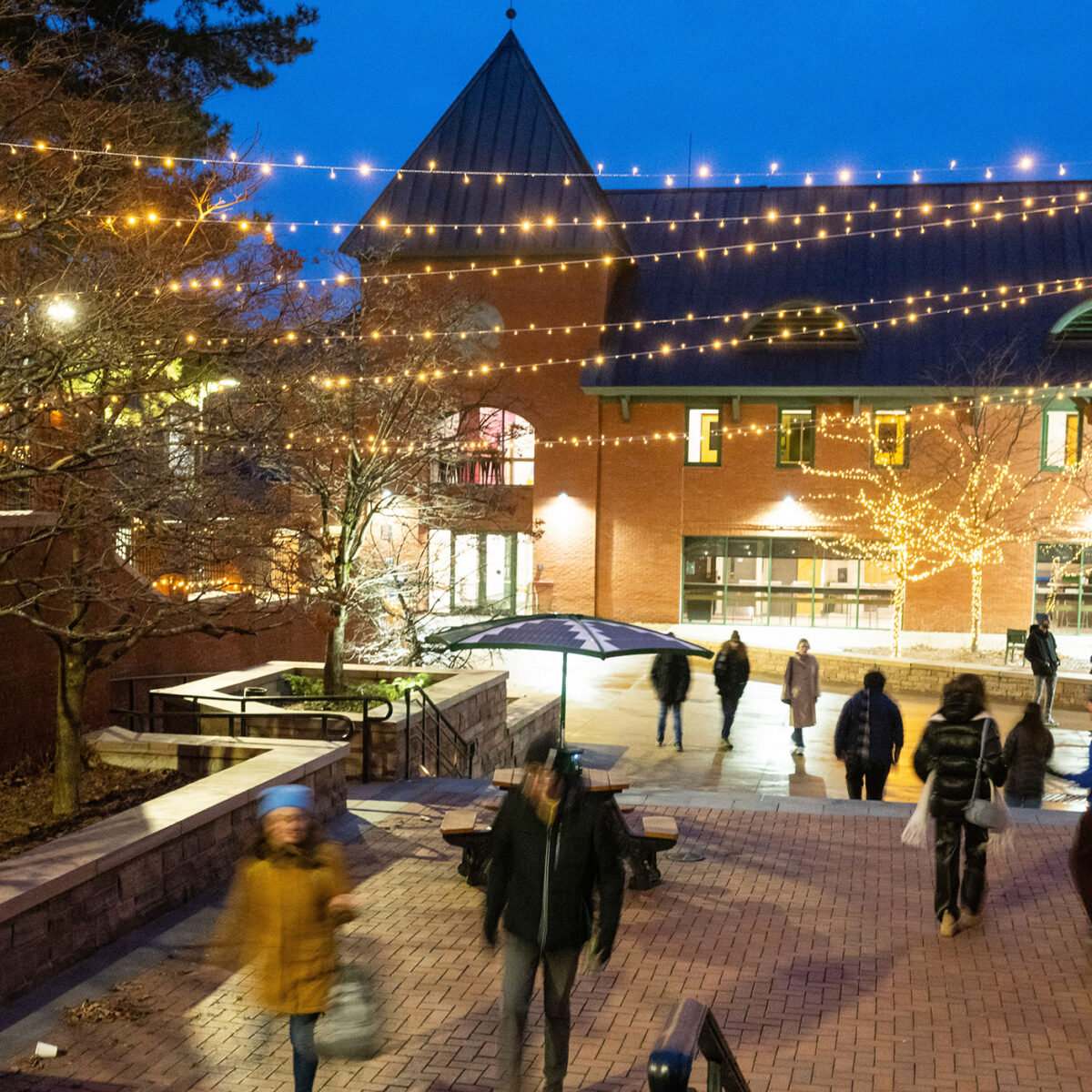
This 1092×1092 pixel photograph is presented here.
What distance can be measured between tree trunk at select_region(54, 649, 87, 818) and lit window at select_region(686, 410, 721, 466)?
21826 mm

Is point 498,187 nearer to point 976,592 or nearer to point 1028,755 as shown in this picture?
point 976,592

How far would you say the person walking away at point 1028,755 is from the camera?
37.7ft

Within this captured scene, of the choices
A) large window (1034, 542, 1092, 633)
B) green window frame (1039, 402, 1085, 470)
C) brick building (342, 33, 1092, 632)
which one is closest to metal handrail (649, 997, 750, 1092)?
brick building (342, 33, 1092, 632)

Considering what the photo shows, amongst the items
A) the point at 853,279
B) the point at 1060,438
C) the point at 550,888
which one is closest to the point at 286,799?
the point at 550,888

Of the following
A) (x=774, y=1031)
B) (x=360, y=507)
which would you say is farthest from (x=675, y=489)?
(x=774, y=1031)

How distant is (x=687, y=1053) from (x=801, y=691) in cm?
1324

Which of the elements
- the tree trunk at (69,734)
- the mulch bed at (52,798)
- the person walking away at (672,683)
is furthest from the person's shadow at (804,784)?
the tree trunk at (69,734)

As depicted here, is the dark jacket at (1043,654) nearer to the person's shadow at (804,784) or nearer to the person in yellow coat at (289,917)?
the person's shadow at (804,784)

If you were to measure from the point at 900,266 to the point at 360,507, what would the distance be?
1977cm

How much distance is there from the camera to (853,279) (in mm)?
29703

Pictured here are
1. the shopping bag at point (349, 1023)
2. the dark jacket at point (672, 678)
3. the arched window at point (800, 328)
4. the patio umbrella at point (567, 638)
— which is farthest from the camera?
the arched window at point (800, 328)

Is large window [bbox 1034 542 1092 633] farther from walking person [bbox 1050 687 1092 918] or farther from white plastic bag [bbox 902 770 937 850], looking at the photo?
walking person [bbox 1050 687 1092 918]

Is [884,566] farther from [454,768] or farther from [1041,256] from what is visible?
[454,768]

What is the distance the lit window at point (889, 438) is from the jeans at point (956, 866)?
2217 centimetres
